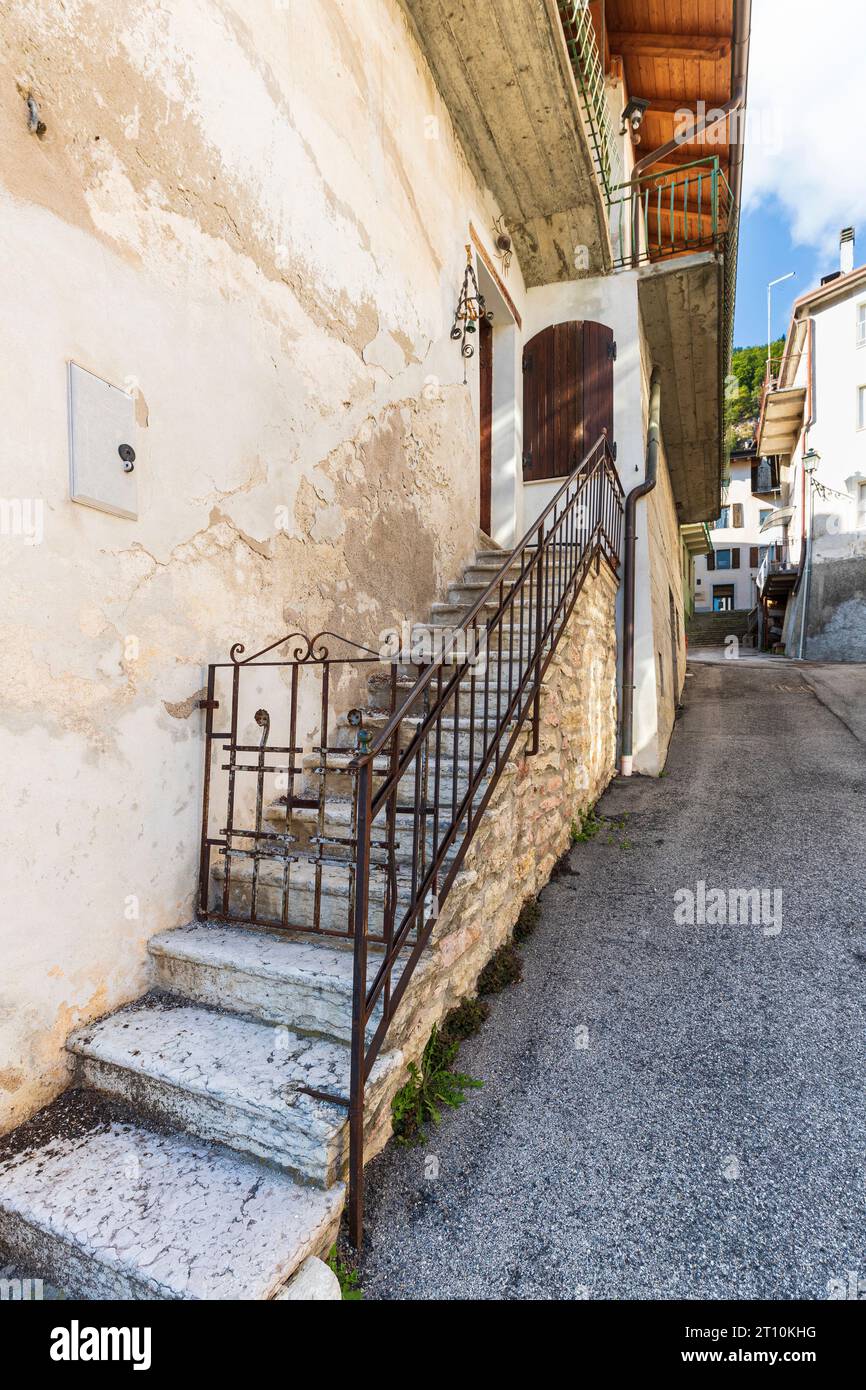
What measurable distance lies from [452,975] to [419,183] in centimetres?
504

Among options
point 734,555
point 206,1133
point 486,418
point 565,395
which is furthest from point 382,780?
point 734,555

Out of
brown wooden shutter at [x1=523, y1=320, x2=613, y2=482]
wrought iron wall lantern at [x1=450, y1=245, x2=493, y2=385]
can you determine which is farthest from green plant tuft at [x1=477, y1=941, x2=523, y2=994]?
brown wooden shutter at [x1=523, y1=320, x2=613, y2=482]

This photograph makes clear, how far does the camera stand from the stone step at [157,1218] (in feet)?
4.56

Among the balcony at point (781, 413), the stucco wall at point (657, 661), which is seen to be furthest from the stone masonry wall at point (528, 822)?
the balcony at point (781, 413)

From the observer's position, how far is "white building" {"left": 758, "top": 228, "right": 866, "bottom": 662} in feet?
47.0

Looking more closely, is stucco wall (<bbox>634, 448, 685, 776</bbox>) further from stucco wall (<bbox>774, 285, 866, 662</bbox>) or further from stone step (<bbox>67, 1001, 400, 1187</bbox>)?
stucco wall (<bbox>774, 285, 866, 662</bbox>)

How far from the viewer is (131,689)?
2178 millimetres

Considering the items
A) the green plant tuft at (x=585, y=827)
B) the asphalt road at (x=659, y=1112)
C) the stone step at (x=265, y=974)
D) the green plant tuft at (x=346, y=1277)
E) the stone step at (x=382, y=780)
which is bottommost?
the green plant tuft at (x=346, y=1277)

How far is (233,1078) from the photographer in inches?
70.4

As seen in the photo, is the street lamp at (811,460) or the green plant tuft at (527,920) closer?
the green plant tuft at (527,920)

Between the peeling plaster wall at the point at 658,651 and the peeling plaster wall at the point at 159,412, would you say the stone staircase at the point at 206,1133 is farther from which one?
the peeling plaster wall at the point at 658,651

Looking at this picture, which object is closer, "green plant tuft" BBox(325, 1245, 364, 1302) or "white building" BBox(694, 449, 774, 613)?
"green plant tuft" BBox(325, 1245, 364, 1302)

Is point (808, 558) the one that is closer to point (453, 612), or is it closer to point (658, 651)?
point (658, 651)

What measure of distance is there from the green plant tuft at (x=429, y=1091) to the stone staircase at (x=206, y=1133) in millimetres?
108
